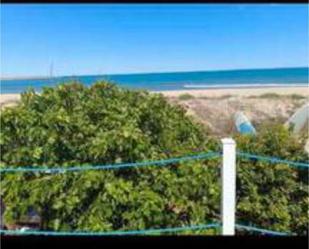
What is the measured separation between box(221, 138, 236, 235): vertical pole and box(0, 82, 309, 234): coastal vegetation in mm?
245

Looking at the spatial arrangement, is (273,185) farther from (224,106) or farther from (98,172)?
(224,106)

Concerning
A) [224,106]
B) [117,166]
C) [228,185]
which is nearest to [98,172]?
[117,166]

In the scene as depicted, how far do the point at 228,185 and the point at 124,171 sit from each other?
830 mm

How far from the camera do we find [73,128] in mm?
3703

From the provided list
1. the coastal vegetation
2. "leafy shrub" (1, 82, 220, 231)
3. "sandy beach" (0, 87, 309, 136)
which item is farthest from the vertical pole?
→ "sandy beach" (0, 87, 309, 136)

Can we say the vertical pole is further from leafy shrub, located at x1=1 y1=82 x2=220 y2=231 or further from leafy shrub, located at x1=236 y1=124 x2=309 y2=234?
leafy shrub, located at x1=236 y1=124 x2=309 y2=234

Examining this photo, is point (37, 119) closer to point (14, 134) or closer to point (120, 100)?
point (14, 134)

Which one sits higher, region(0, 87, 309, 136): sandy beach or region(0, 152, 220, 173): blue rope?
region(0, 87, 309, 136): sandy beach

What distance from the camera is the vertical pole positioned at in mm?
3037

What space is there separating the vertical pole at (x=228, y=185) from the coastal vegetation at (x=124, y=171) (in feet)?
0.80

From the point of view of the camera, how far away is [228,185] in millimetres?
3062

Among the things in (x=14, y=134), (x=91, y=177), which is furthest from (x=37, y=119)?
(x=91, y=177)

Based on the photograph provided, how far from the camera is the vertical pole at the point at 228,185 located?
3.04m
